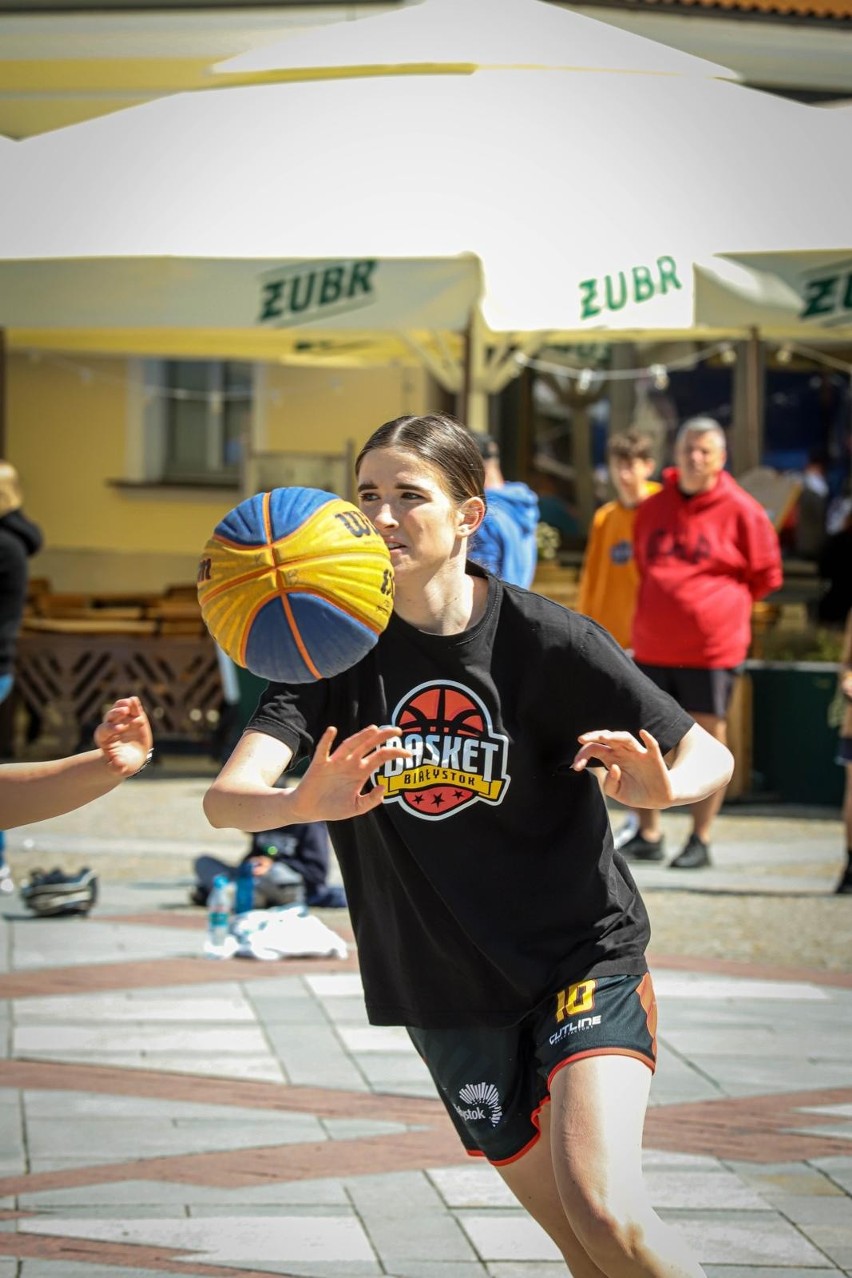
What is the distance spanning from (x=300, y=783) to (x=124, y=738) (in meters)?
0.44

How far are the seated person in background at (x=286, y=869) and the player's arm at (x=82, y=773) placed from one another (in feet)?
16.6

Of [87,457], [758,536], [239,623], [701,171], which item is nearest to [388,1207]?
[239,623]

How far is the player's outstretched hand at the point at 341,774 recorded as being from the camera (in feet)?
9.87

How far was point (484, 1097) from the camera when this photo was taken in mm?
3523

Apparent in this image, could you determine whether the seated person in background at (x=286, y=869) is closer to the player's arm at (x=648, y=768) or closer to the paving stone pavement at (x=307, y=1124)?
the paving stone pavement at (x=307, y=1124)

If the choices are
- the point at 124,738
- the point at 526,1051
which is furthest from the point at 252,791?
the point at 526,1051

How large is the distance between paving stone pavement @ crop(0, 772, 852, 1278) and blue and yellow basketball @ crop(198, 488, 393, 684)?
1.93 m

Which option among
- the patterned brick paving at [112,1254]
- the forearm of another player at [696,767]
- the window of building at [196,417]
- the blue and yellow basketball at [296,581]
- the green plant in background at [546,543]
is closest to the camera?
the blue and yellow basketball at [296,581]

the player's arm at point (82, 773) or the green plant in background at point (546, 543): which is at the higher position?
the green plant in background at point (546, 543)

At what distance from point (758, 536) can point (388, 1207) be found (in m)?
5.75

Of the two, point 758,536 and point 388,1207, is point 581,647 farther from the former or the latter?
point 758,536

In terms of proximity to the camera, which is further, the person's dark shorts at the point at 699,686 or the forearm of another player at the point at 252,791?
the person's dark shorts at the point at 699,686

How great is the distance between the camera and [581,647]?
3461 mm

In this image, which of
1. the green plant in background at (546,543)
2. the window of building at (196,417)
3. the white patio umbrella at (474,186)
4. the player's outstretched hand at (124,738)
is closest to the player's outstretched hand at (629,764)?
the player's outstretched hand at (124,738)
